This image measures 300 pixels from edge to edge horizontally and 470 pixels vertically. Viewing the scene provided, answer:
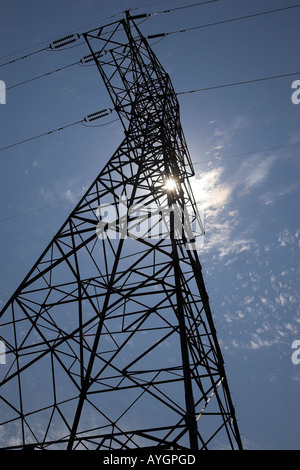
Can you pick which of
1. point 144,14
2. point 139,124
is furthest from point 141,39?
point 139,124

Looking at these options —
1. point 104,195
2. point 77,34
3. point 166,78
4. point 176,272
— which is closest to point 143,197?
point 104,195

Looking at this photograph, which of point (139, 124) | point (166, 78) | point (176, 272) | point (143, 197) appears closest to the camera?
point (176, 272)

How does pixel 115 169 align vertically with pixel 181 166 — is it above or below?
below

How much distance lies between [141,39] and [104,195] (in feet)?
29.9

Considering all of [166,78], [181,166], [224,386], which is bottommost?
[224,386]

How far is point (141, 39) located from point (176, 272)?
12.5 metres

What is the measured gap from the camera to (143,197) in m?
8.58

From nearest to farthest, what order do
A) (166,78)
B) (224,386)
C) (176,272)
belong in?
(176,272), (224,386), (166,78)

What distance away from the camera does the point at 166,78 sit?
13516 mm

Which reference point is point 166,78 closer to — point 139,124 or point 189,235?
point 139,124
